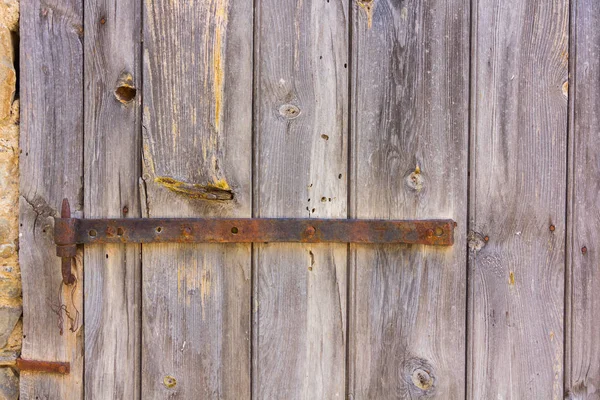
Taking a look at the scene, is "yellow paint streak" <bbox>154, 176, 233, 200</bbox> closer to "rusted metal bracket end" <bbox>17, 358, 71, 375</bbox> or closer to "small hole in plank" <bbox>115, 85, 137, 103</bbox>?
"small hole in plank" <bbox>115, 85, 137, 103</bbox>

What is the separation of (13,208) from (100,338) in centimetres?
30

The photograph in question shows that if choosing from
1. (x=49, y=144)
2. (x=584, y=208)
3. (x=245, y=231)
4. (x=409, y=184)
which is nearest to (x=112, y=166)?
(x=49, y=144)

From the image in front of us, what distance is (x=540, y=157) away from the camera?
0.76 meters

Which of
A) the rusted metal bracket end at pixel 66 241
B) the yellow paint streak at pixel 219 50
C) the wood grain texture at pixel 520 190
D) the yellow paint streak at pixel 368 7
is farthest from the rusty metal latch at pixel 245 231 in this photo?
the yellow paint streak at pixel 368 7

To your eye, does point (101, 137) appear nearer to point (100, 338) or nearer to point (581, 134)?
point (100, 338)

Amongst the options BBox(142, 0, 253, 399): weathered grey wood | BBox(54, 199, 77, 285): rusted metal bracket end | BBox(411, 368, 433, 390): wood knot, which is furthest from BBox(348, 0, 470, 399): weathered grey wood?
BBox(54, 199, 77, 285): rusted metal bracket end

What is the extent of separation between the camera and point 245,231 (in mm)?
754

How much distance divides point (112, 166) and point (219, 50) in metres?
0.30

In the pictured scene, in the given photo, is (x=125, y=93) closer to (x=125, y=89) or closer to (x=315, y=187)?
(x=125, y=89)

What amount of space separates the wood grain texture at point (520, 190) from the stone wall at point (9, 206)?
87 centimetres

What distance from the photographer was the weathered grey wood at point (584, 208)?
2.48 feet

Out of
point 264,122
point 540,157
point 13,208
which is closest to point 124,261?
point 13,208

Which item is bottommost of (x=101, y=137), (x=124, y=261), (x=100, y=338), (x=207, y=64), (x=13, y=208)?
(x=100, y=338)

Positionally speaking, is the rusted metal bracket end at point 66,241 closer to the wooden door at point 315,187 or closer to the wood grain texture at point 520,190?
the wooden door at point 315,187
